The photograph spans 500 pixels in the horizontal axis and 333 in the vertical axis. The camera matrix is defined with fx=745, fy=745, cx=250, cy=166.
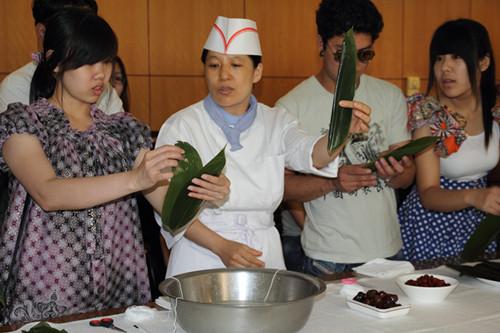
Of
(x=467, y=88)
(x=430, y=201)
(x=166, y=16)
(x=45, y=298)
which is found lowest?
(x=45, y=298)

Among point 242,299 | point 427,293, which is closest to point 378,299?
point 427,293

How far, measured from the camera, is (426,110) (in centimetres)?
294

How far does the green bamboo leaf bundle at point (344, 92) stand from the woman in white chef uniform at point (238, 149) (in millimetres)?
242

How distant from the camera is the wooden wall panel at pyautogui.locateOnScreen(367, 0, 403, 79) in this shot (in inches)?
221

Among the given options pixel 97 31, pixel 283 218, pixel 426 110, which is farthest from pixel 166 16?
pixel 97 31

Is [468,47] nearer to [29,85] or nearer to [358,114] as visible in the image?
[358,114]

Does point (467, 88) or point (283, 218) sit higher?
point (467, 88)

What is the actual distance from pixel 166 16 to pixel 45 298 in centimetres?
303

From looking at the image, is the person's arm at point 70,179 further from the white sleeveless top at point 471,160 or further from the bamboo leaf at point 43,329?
the white sleeveless top at point 471,160

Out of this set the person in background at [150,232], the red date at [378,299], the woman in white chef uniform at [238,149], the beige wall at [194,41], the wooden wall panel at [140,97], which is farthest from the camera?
the wooden wall panel at [140,97]

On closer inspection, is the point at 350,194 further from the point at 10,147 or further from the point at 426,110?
the point at 10,147

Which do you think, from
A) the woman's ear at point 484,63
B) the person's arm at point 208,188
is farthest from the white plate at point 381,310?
the woman's ear at point 484,63

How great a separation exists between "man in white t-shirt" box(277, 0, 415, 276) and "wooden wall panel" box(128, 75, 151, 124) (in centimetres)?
209

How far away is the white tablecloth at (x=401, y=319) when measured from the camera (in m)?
1.75
